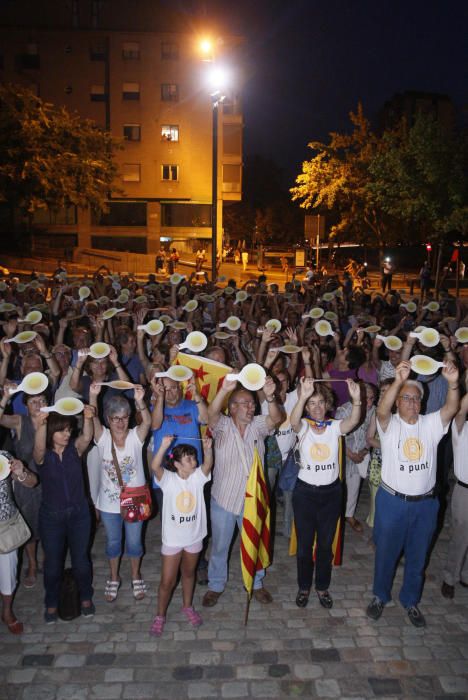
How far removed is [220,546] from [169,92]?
4330 centimetres

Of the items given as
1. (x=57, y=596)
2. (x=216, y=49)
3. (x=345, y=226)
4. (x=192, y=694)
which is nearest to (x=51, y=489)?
(x=57, y=596)

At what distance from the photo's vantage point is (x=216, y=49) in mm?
17641

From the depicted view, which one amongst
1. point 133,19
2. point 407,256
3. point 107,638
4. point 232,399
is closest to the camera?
point 107,638

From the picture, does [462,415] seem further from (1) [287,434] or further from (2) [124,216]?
(2) [124,216]

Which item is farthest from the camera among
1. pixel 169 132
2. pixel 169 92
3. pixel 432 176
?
pixel 169 132

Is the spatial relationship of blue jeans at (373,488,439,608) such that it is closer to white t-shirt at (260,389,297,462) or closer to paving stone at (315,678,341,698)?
paving stone at (315,678,341,698)

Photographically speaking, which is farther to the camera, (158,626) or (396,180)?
(396,180)

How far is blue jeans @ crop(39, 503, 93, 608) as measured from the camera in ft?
15.7

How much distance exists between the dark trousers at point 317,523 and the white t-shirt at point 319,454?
0.07 metres

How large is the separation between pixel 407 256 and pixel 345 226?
1993cm

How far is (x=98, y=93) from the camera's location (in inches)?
1710

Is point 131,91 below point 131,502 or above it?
above

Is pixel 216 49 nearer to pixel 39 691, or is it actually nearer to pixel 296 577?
pixel 296 577

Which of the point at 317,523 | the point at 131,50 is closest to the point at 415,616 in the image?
the point at 317,523
